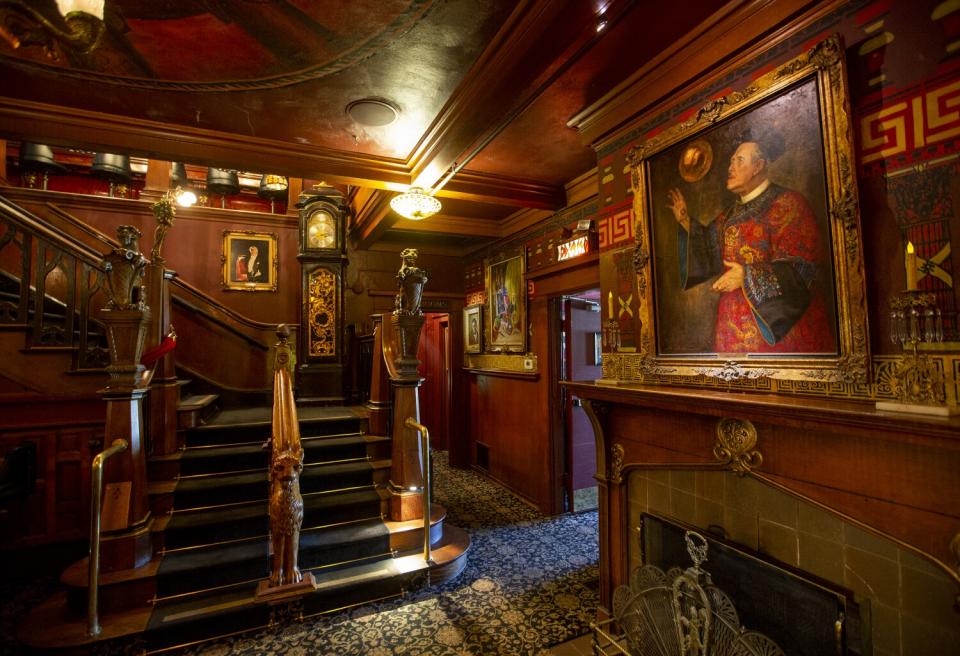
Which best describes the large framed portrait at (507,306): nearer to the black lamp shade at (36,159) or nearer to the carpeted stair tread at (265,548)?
the carpeted stair tread at (265,548)

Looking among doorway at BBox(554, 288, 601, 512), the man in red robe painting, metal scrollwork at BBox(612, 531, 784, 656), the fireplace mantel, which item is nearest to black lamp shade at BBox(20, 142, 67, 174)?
doorway at BBox(554, 288, 601, 512)

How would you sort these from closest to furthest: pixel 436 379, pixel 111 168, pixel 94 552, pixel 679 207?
1. pixel 679 207
2. pixel 94 552
3. pixel 111 168
4. pixel 436 379

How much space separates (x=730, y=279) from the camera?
2.19m

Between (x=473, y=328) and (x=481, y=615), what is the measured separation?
436cm

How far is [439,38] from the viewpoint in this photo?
2.51m

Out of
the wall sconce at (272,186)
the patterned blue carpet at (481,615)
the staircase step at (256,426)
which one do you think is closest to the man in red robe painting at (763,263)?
the patterned blue carpet at (481,615)

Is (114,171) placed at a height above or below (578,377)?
above

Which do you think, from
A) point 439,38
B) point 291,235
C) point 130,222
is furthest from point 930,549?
point 130,222

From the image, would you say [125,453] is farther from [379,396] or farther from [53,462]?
[379,396]

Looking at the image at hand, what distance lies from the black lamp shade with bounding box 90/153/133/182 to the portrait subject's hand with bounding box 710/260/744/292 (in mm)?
8201

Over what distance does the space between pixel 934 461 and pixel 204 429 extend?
15.8ft

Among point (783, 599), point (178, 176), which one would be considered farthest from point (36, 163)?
point (783, 599)

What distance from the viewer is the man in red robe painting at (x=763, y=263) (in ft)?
6.07

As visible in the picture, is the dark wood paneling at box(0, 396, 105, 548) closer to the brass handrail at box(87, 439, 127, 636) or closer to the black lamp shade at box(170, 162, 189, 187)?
the brass handrail at box(87, 439, 127, 636)
